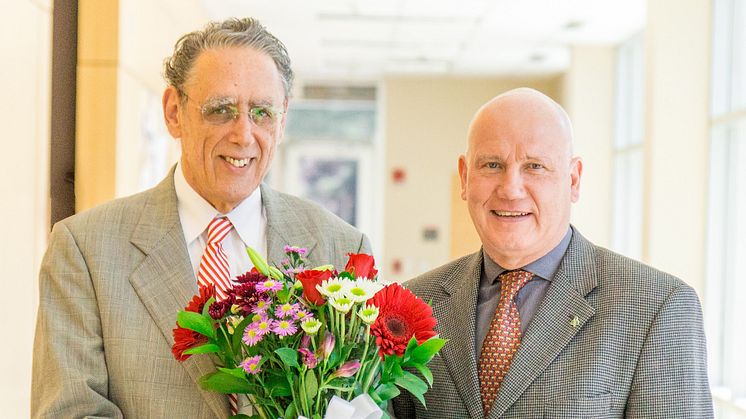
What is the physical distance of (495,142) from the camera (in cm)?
206

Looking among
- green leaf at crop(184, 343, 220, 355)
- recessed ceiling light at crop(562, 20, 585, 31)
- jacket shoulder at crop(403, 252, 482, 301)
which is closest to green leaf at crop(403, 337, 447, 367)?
green leaf at crop(184, 343, 220, 355)

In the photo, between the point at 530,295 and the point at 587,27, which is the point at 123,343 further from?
the point at 587,27

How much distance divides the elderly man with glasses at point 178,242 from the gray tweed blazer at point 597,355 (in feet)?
1.53

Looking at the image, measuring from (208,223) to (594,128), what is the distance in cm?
842

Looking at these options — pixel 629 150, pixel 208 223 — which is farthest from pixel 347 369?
pixel 629 150

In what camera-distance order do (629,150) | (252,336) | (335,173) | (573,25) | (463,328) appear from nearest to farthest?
(252,336) → (463,328) → (573,25) → (629,150) → (335,173)

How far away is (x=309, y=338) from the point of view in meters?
1.55

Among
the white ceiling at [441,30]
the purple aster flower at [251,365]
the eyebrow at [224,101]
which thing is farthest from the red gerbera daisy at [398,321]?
the white ceiling at [441,30]

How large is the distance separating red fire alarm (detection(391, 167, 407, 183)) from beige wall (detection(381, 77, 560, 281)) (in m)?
0.05

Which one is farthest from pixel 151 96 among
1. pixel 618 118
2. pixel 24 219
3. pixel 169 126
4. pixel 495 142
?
pixel 618 118

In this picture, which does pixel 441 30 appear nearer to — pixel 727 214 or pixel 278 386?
pixel 727 214

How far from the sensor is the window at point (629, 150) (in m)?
9.07

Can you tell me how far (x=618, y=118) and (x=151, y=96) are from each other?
5.76 m

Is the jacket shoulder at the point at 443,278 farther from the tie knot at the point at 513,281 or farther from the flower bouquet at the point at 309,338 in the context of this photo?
the flower bouquet at the point at 309,338
